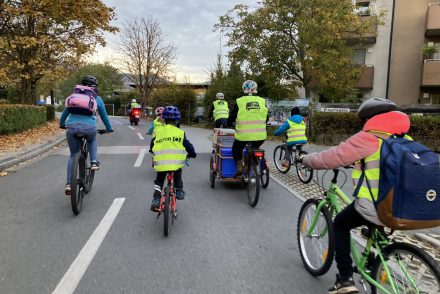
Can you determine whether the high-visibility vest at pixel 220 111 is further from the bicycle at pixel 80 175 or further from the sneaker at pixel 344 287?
the sneaker at pixel 344 287

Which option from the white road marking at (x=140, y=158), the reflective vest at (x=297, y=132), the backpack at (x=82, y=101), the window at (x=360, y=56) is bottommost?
the white road marking at (x=140, y=158)

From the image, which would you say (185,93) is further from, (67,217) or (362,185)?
(362,185)

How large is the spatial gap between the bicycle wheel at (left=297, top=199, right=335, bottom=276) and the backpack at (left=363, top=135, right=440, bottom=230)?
829 millimetres

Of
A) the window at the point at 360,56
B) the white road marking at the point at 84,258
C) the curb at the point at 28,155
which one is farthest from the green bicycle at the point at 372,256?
the window at the point at 360,56

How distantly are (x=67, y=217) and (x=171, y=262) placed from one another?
7.46 feet

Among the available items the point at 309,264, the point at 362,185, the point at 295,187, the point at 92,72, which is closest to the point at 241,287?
the point at 309,264

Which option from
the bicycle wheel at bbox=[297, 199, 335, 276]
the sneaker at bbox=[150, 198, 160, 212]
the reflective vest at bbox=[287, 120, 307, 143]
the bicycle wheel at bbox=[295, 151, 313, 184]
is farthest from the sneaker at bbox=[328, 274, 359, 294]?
the reflective vest at bbox=[287, 120, 307, 143]

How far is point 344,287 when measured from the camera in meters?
3.17

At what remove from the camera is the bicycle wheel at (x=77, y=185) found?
5441 millimetres

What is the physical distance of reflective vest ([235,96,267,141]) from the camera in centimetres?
663

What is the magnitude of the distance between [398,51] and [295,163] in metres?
19.9

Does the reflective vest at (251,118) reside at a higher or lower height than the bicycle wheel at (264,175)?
higher

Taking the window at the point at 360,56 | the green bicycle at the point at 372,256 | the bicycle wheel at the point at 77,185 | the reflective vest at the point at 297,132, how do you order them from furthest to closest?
the window at the point at 360,56 < the reflective vest at the point at 297,132 < the bicycle wheel at the point at 77,185 < the green bicycle at the point at 372,256

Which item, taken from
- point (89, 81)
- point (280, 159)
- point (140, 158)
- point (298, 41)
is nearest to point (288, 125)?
point (280, 159)
